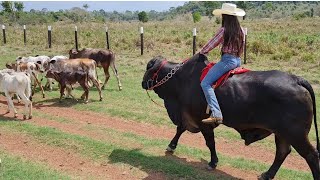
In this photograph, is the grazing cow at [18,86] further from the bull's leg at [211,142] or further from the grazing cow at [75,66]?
the bull's leg at [211,142]

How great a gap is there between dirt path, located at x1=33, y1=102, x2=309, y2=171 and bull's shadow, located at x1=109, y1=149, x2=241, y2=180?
1242mm

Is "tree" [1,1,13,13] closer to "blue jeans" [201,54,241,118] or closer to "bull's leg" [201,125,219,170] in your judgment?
"bull's leg" [201,125,219,170]

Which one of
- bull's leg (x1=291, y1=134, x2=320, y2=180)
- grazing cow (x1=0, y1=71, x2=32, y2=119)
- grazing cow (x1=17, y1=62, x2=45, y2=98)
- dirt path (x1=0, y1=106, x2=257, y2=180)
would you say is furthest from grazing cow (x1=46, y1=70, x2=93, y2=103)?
bull's leg (x1=291, y1=134, x2=320, y2=180)

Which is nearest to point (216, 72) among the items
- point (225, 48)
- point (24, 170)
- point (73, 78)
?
point (225, 48)

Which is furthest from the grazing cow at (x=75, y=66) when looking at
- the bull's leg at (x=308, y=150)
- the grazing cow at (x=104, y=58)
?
the bull's leg at (x=308, y=150)

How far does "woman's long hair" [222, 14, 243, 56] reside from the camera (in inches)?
258

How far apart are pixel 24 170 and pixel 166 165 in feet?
8.30

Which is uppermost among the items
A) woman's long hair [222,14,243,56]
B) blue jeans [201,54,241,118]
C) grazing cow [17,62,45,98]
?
woman's long hair [222,14,243,56]

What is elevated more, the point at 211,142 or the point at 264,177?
the point at 211,142

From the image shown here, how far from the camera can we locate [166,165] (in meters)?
7.46

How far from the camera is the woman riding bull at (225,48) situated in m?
6.55

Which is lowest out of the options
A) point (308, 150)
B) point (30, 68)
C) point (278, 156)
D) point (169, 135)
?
point (169, 135)

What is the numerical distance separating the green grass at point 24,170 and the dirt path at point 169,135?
2.80 m

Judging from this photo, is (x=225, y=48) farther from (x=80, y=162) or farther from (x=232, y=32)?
(x=80, y=162)
